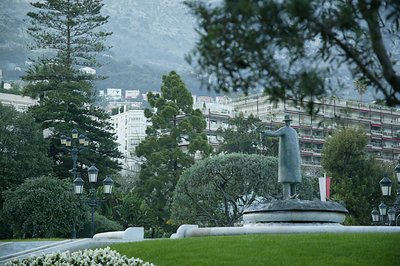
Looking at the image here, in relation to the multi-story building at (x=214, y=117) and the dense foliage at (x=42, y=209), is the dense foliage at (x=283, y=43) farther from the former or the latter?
the multi-story building at (x=214, y=117)

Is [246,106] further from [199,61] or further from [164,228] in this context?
[199,61]

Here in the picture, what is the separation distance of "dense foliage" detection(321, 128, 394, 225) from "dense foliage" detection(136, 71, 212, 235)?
23.5 feet

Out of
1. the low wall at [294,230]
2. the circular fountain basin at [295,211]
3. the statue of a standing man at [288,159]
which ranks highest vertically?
the statue of a standing man at [288,159]

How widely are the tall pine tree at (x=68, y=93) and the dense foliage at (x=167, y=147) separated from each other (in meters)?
2.47

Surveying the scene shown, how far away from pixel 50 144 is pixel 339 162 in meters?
16.3

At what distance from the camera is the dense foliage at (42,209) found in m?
38.1

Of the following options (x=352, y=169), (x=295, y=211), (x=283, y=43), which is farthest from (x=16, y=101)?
(x=283, y=43)

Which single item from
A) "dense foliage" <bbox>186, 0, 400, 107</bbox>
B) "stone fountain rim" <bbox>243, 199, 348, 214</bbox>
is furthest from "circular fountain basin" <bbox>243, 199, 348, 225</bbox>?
"dense foliage" <bbox>186, 0, 400, 107</bbox>

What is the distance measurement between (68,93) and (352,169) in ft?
55.7

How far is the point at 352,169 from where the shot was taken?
49.9m

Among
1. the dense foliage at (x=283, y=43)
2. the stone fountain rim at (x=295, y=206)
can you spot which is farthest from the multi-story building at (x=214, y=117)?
the dense foliage at (x=283, y=43)

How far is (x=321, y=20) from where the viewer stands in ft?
29.7

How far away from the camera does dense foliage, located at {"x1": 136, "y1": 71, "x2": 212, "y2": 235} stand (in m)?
48.2

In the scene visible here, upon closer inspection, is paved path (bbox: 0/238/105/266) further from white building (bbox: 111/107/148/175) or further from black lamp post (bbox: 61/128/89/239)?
white building (bbox: 111/107/148/175)
